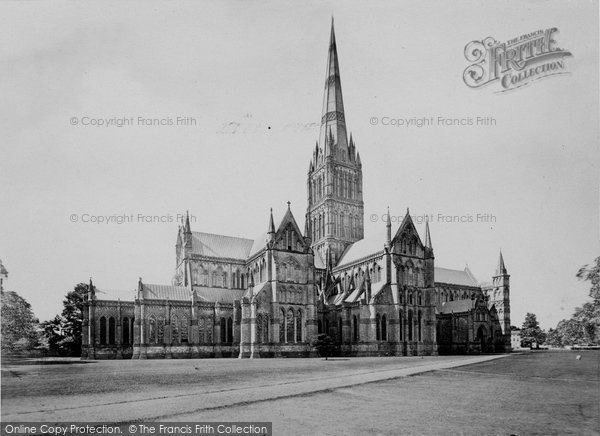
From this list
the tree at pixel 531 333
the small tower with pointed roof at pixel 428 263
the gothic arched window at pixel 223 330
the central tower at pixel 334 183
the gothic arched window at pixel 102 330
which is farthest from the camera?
the tree at pixel 531 333

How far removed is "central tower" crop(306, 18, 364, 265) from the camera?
7562cm

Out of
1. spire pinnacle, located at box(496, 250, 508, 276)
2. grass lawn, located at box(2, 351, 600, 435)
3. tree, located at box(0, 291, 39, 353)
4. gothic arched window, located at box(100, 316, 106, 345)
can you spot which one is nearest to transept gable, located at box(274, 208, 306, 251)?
gothic arched window, located at box(100, 316, 106, 345)

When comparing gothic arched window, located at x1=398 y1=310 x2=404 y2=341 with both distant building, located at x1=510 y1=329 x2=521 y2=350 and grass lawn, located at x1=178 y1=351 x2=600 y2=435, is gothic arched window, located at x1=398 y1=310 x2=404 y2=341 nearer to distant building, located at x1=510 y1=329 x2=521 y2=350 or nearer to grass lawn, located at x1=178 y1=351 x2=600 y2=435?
grass lawn, located at x1=178 y1=351 x2=600 y2=435

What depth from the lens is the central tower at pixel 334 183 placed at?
75.6 meters

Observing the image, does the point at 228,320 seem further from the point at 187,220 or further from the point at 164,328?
the point at 187,220

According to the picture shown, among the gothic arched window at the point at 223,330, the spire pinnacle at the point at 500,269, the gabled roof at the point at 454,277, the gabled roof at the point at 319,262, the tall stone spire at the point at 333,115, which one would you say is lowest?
the gothic arched window at the point at 223,330

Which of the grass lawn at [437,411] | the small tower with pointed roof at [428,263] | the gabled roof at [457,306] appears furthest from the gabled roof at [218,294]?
the grass lawn at [437,411]

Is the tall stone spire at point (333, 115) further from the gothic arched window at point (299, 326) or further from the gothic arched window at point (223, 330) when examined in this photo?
the gothic arched window at point (223, 330)

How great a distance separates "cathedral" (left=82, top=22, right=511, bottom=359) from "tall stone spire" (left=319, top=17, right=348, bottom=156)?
42 cm

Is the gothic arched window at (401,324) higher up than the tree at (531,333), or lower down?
higher up

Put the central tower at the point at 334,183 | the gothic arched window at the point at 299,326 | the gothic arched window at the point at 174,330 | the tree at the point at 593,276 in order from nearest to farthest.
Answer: the tree at the point at 593,276 < the gothic arched window at the point at 174,330 < the gothic arched window at the point at 299,326 < the central tower at the point at 334,183

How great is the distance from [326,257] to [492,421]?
58341mm

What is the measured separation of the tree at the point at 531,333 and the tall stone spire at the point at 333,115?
73136 millimetres

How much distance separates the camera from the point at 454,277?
294 ft
